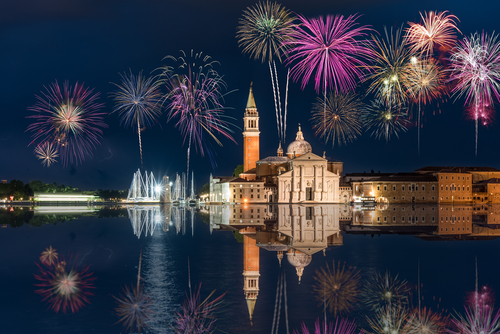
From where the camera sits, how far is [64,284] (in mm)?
12977

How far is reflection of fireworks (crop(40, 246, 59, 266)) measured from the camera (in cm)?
1677

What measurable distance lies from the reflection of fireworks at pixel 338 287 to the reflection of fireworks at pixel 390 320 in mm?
679

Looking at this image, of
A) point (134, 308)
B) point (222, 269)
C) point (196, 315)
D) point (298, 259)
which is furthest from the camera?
point (298, 259)

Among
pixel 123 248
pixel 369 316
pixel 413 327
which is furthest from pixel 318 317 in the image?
pixel 123 248

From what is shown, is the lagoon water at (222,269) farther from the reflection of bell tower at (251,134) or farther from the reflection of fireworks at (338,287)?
the reflection of bell tower at (251,134)

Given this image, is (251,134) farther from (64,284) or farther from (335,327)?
(335,327)

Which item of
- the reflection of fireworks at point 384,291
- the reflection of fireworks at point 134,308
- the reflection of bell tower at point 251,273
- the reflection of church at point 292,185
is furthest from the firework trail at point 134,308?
the reflection of church at point 292,185

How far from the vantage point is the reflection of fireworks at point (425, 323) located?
9.12 meters

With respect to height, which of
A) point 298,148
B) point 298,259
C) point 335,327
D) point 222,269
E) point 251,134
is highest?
point 251,134

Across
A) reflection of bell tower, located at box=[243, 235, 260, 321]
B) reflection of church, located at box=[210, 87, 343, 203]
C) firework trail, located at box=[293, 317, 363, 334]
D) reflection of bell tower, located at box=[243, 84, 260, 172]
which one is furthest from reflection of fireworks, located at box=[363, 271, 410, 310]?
reflection of bell tower, located at box=[243, 84, 260, 172]

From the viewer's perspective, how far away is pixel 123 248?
20.6m

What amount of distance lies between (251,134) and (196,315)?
95436 mm

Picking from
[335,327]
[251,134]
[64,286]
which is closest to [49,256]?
[64,286]

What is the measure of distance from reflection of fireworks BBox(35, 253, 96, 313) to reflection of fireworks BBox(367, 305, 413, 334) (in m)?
6.03
